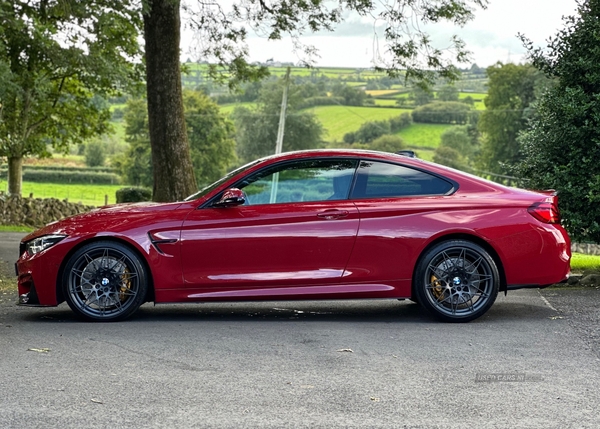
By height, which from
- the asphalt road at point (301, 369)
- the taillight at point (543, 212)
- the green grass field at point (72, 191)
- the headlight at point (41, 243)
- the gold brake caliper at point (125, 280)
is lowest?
the green grass field at point (72, 191)

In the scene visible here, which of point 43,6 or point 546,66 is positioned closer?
point 546,66

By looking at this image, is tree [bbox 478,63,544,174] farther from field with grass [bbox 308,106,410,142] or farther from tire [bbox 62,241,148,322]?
tire [bbox 62,241,148,322]

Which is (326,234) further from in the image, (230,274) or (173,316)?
(173,316)

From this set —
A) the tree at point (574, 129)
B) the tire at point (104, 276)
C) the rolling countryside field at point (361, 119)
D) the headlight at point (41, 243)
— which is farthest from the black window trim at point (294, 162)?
the rolling countryside field at point (361, 119)

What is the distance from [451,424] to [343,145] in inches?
4323

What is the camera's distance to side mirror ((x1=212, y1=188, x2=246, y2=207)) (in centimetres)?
888

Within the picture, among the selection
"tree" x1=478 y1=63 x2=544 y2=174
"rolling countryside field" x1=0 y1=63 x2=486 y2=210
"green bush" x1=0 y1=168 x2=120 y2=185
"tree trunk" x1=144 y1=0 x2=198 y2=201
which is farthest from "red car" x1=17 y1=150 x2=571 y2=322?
"rolling countryside field" x1=0 y1=63 x2=486 y2=210

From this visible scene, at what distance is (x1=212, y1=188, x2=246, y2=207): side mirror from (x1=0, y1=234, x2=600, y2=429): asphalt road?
3.66 feet

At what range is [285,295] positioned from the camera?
8906 mm

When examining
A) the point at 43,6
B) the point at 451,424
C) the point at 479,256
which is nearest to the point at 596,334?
the point at 479,256

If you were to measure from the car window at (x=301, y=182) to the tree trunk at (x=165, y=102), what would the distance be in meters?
9.47

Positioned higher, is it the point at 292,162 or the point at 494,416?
the point at 292,162

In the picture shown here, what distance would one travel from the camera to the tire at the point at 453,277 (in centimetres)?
892

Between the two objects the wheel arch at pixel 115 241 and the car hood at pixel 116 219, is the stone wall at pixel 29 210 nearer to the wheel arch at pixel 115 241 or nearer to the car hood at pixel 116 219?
the car hood at pixel 116 219
